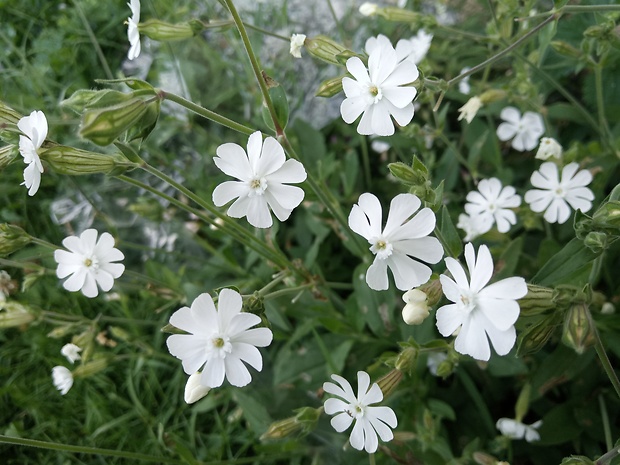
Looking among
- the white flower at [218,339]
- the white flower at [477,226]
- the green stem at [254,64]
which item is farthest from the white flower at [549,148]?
the white flower at [218,339]

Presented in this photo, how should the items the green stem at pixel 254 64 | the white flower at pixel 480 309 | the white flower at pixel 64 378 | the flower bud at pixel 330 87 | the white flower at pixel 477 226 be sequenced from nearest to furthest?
the white flower at pixel 480 309, the green stem at pixel 254 64, the flower bud at pixel 330 87, the white flower at pixel 477 226, the white flower at pixel 64 378

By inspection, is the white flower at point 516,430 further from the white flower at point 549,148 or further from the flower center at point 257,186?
the flower center at point 257,186

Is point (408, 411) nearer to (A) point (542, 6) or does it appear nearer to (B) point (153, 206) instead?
(B) point (153, 206)

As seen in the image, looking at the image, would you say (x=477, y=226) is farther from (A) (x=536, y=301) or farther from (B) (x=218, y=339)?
(B) (x=218, y=339)

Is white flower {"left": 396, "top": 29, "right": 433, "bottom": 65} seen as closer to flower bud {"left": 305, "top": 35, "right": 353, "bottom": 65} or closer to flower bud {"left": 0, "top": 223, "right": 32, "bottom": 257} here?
flower bud {"left": 305, "top": 35, "right": 353, "bottom": 65}

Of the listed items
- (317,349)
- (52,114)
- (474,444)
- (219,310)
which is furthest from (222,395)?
(52,114)

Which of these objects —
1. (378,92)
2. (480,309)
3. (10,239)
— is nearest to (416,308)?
(480,309)
